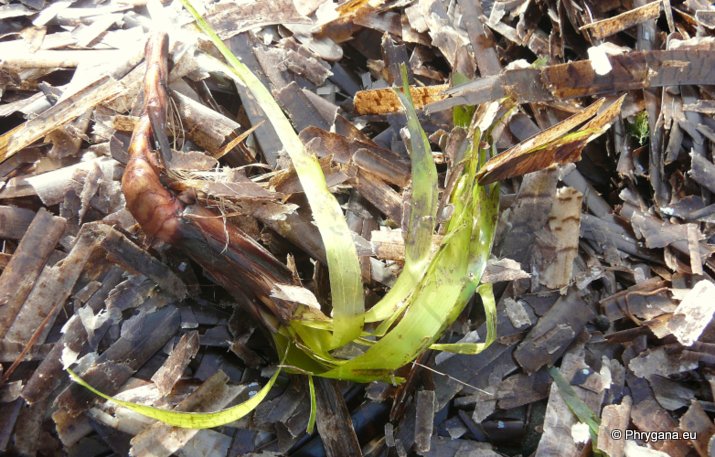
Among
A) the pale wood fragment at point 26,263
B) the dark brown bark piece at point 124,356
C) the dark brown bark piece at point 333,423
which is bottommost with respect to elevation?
the dark brown bark piece at point 333,423

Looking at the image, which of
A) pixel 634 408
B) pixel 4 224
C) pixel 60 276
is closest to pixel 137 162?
pixel 60 276

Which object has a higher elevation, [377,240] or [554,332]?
[377,240]

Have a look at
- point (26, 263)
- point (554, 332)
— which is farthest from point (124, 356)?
point (554, 332)

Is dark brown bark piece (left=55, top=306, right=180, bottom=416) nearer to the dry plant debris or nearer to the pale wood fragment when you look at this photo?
the dry plant debris

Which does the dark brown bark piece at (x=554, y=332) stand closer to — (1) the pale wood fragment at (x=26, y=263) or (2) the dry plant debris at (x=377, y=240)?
(2) the dry plant debris at (x=377, y=240)

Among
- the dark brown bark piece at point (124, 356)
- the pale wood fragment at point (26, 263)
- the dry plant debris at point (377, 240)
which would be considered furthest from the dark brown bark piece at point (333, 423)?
the pale wood fragment at point (26, 263)

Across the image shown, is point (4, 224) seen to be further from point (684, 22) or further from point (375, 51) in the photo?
point (684, 22)

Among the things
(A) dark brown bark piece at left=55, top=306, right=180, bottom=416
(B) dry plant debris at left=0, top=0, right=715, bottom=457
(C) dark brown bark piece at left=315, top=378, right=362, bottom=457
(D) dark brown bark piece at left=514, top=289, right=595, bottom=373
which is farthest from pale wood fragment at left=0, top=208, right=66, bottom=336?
(D) dark brown bark piece at left=514, top=289, right=595, bottom=373

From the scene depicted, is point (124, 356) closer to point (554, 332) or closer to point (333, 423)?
point (333, 423)
